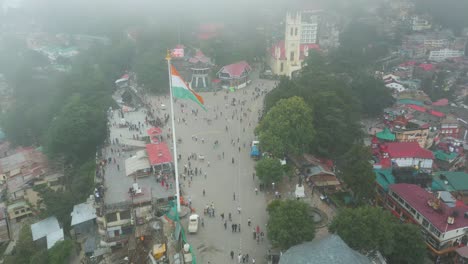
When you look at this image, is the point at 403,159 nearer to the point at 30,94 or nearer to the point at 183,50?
the point at 183,50

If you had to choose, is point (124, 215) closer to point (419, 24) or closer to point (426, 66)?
point (426, 66)

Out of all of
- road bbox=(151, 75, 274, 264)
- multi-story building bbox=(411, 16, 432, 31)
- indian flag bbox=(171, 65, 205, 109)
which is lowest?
road bbox=(151, 75, 274, 264)

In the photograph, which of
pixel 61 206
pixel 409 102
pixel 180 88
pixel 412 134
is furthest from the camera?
pixel 409 102

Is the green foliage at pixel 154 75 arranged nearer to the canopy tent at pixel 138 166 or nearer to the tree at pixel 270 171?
the canopy tent at pixel 138 166

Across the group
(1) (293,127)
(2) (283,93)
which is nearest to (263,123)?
(1) (293,127)

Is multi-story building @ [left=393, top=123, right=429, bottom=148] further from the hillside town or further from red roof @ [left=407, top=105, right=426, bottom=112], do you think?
red roof @ [left=407, top=105, right=426, bottom=112]

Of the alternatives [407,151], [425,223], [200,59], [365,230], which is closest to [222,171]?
[365,230]

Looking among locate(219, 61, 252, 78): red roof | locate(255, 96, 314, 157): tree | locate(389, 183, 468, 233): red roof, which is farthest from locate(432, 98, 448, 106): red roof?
locate(255, 96, 314, 157): tree
